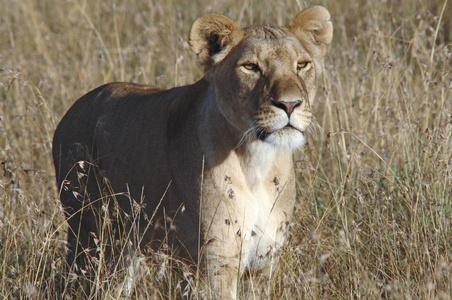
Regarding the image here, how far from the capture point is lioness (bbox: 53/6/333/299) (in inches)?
132

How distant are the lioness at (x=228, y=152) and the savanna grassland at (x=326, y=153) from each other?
0.68ft

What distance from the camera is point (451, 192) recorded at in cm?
432

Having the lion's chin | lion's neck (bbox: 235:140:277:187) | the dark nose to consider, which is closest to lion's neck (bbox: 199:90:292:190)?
lion's neck (bbox: 235:140:277:187)

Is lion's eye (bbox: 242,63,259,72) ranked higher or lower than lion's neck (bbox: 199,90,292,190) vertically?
higher

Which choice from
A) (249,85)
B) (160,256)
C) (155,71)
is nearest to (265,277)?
(160,256)

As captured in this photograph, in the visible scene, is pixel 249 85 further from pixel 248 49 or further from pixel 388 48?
pixel 388 48

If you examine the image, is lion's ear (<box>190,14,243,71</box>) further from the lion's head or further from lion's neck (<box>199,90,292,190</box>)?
lion's neck (<box>199,90,292,190</box>)

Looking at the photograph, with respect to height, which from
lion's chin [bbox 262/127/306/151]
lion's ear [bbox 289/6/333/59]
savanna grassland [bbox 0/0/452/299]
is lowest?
savanna grassland [bbox 0/0/452/299]

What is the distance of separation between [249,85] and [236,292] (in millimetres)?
949

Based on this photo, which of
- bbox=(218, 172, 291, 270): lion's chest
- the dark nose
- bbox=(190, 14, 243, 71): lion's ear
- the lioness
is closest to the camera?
the dark nose

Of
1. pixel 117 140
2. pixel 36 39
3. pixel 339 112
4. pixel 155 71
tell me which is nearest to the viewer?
pixel 117 140

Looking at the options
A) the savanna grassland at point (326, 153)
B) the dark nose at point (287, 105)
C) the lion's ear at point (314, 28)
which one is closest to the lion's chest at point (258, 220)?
the savanna grassland at point (326, 153)

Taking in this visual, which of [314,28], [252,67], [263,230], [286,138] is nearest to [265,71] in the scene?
[252,67]

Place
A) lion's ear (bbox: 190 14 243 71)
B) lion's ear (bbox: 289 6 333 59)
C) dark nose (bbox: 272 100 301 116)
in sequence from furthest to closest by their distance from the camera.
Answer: lion's ear (bbox: 289 6 333 59) < lion's ear (bbox: 190 14 243 71) < dark nose (bbox: 272 100 301 116)
